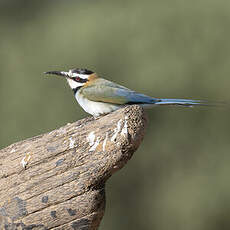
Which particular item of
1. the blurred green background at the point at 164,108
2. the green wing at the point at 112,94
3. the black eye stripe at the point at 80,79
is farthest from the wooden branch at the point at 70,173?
the blurred green background at the point at 164,108

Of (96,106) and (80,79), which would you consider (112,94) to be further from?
(80,79)

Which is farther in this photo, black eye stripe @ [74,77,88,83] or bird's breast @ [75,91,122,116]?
black eye stripe @ [74,77,88,83]

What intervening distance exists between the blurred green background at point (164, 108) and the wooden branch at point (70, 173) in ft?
12.1

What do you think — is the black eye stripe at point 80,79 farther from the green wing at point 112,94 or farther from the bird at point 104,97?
the green wing at point 112,94

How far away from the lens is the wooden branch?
246 centimetres

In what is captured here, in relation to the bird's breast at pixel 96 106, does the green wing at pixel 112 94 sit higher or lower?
higher

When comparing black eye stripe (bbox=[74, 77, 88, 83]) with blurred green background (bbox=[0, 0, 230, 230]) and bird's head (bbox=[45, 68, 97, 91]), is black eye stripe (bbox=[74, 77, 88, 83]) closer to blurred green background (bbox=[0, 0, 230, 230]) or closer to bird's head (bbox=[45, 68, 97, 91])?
bird's head (bbox=[45, 68, 97, 91])

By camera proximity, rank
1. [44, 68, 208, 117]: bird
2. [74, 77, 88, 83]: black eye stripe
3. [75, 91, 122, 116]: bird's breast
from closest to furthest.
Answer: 1. [44, 68, 208, 117]: bird
2. [75, 91, 122, 116]: bird's breast
3. [74, 77, 88, 83]: black eye stripe

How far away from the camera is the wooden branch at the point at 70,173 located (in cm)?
246

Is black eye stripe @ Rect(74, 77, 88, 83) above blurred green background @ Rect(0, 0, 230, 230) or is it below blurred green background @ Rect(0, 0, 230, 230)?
above

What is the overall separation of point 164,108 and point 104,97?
3.10 metres

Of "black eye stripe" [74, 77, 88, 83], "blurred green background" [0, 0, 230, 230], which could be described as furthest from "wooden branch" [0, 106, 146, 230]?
"blurred green background" [0, 0, 230, 230]

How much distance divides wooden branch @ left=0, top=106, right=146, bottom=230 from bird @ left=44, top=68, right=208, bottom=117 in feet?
1.69

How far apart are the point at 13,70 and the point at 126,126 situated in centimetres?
495
